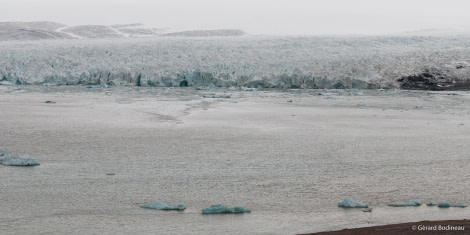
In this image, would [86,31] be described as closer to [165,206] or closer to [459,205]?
[165,206]

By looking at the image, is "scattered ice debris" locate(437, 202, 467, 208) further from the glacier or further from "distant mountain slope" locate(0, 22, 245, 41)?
"distant mountain slope" locate(0, 22, 245, 41)

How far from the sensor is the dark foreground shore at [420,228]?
6910 millimetres

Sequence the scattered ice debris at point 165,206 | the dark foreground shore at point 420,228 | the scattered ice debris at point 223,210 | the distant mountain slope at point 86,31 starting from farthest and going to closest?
1. the distant mountain slope at point 86,31
2. the scattered ice debris at point 165,206
3. the scattered ice debris at point 223,210
4. the dark foreground shore at point 420,228

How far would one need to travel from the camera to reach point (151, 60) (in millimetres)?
27453

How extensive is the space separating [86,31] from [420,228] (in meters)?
42.9

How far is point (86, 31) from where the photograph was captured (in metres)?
47.9

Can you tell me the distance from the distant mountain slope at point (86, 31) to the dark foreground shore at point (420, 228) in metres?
34.6

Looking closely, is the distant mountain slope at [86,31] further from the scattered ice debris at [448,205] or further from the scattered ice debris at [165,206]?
the scattered ice debris at [448,205]

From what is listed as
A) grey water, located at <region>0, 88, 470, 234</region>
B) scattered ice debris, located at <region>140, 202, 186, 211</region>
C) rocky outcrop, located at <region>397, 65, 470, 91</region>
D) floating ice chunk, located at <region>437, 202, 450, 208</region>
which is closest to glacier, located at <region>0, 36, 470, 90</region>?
rocky outcrop, located at <region>397, 65, 470, 91</region>

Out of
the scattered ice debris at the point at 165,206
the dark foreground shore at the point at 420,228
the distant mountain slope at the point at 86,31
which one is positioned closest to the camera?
the dark foreground shore at the point at 420,228

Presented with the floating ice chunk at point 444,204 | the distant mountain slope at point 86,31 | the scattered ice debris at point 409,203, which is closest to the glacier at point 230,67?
the distant mountain slope at point 86,31

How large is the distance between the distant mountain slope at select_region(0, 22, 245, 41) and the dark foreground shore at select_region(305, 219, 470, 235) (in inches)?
1364

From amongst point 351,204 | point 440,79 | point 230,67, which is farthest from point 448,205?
point 230,67

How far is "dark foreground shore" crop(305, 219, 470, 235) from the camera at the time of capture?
22.7 feet
